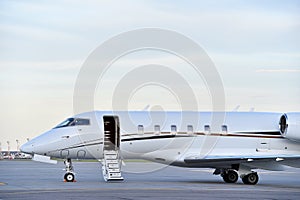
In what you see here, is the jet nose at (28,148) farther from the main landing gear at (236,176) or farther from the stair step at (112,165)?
the main landing gear at (236,176)

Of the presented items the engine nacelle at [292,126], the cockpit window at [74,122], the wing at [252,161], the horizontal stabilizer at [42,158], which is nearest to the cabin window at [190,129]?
the wing at [252,161]

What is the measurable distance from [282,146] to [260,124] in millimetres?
1451

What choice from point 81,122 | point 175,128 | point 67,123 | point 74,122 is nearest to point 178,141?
point 175,128

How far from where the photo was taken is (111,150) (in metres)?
29.8

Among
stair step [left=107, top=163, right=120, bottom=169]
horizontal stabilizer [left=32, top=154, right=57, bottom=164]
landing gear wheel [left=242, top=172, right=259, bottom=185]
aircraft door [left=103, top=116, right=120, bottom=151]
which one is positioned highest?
aircraft door [left=103, top=116, right=120, bottom=151]

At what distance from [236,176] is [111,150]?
233 inches

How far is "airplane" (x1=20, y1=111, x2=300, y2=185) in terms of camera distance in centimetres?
2912

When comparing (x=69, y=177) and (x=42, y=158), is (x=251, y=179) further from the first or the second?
(x=42, y=158)

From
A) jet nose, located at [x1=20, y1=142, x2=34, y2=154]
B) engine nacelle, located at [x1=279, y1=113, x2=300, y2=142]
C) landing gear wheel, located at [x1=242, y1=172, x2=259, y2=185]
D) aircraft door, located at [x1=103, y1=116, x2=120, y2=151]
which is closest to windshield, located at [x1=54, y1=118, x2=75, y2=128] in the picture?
aircraft door, located at [x1=103, y1=116, x2=120, y2=151]

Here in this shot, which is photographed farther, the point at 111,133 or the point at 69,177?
the point at 111,133

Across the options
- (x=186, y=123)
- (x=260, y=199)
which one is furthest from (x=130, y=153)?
(x=260, y=199)

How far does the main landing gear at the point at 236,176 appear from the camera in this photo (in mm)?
29703

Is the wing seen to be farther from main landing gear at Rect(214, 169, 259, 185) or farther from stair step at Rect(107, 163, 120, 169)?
stair step at Rect(107, 163, 120, 169)

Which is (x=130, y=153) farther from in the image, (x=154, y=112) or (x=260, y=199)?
(x=260, y=199)
